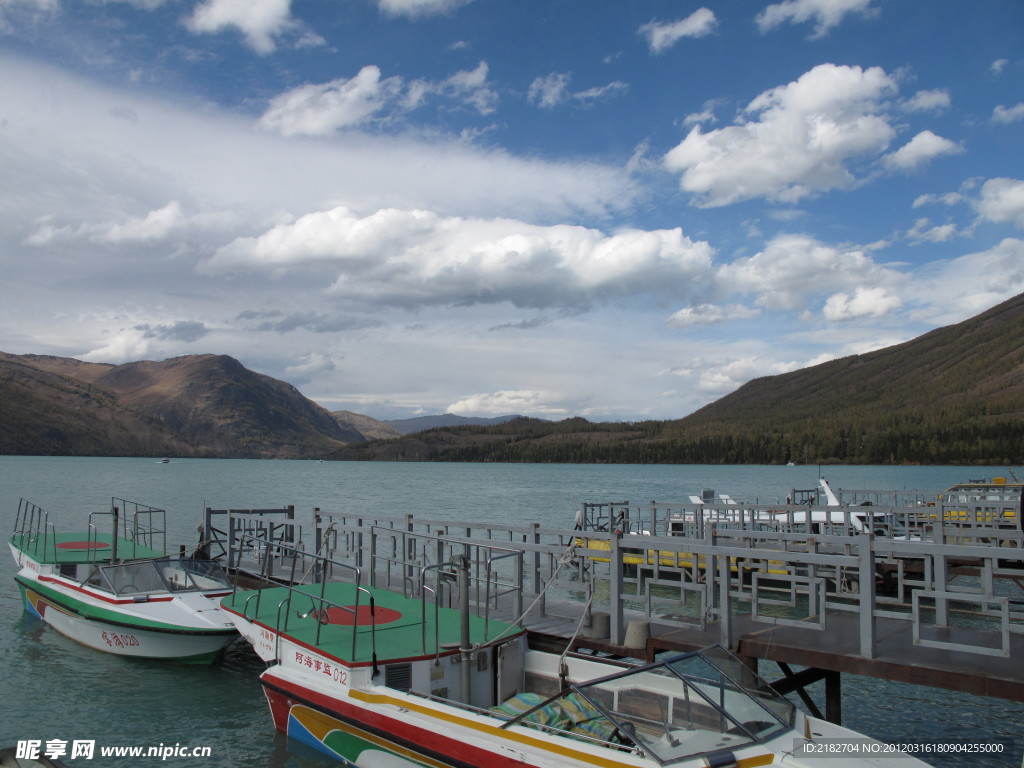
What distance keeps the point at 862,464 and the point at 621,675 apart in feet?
690

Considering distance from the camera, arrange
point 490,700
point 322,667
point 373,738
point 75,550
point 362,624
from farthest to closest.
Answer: point 75,550, point 362,624, point 490,700, point 322,667, point 373,738

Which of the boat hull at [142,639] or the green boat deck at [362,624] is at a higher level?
the green boat deck at [362,624]

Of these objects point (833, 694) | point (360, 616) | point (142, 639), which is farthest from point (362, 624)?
point (833, 694)

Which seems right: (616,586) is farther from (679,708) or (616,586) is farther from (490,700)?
(679,708)

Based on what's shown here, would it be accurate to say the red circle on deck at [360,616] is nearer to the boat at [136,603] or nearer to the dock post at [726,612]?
the boat at [136,603]

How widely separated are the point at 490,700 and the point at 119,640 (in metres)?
9.16

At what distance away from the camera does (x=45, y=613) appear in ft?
58.7

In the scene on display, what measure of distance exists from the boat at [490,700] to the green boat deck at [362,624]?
0.11 ft

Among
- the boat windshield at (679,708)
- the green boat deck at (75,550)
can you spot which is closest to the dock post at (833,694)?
the boat windshield at (679,708)

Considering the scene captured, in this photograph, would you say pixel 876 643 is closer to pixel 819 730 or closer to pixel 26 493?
pixel 819 730

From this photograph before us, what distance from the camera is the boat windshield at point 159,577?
51.5 feet

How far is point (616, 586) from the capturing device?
10.8m

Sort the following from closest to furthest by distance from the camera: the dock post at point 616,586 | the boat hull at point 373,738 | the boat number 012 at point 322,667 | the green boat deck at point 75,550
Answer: the boat hull at point 373,738 < the boat number 012 at point 322,667 < the dock post at point 616,586 < the green boat deck at point 75,550

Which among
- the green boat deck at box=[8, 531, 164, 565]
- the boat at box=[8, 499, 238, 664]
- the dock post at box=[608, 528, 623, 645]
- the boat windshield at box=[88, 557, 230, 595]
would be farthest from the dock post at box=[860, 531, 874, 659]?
the green boat deck at box=[8, 531, 164, 565]
